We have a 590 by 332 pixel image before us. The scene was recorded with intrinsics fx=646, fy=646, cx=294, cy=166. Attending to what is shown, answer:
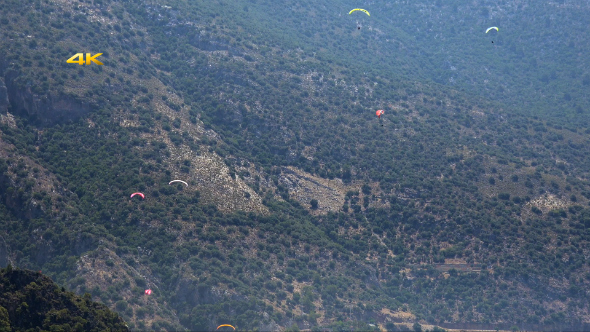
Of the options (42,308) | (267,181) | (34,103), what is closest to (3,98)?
(34,103)

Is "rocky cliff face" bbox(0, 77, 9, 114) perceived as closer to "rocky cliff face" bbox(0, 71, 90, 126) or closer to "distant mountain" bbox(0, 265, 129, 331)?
"rocky cliff face" bbox(0, 71, 90, 126)

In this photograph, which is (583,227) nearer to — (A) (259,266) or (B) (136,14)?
(A) (259,266)

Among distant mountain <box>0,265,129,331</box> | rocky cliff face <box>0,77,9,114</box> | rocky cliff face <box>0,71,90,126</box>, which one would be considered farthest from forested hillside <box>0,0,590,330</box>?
distant mountain <box>0,265,129,331</box>

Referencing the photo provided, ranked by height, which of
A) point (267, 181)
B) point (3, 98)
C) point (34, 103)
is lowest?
point (3, 98)

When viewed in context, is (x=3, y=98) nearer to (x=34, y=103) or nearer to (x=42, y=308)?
(x=34, y=103)

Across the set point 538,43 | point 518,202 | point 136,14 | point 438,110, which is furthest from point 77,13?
point 538,43
